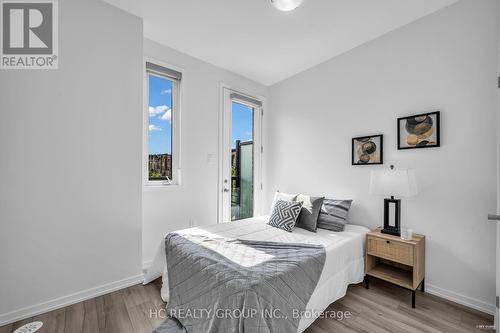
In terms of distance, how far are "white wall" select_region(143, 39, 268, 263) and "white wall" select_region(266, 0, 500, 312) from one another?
1594 millimetres

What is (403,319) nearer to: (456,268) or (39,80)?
(456,268)

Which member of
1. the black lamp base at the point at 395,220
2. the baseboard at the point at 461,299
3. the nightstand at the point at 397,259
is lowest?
the baseboard at the point at 461,299

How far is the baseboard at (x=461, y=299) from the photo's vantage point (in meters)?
1.89

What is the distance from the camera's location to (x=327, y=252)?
6.44 feet

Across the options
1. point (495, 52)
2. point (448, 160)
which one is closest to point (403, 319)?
point (448, 160)

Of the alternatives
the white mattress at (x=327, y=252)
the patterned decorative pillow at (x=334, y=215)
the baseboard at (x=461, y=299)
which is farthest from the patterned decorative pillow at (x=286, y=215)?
the baseboard at (x=461, y=299)

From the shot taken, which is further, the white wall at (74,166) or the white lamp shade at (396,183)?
the white lamp shade at (396,183)

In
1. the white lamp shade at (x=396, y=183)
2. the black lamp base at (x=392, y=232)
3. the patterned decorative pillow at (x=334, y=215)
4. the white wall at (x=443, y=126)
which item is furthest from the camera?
the patterned decorative pillow at (x=334, y=215)

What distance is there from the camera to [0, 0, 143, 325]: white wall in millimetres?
1795

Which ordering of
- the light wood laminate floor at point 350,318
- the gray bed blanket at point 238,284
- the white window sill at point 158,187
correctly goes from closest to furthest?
the gray bed blanket at point 238,284
the light wood laminate floor at point 350,318
the white window sill at point 158,187

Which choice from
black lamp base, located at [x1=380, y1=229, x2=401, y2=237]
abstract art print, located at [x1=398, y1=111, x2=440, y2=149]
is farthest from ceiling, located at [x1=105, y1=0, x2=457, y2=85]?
black lamp base, located at [x1=380, y1=229, x2=401, y2=237]

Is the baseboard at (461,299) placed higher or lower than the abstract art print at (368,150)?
lower

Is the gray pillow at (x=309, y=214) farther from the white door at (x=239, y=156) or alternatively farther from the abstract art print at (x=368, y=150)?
the white door at (x=239, y=156)

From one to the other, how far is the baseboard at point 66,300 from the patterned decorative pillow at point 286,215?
5.13 ft
